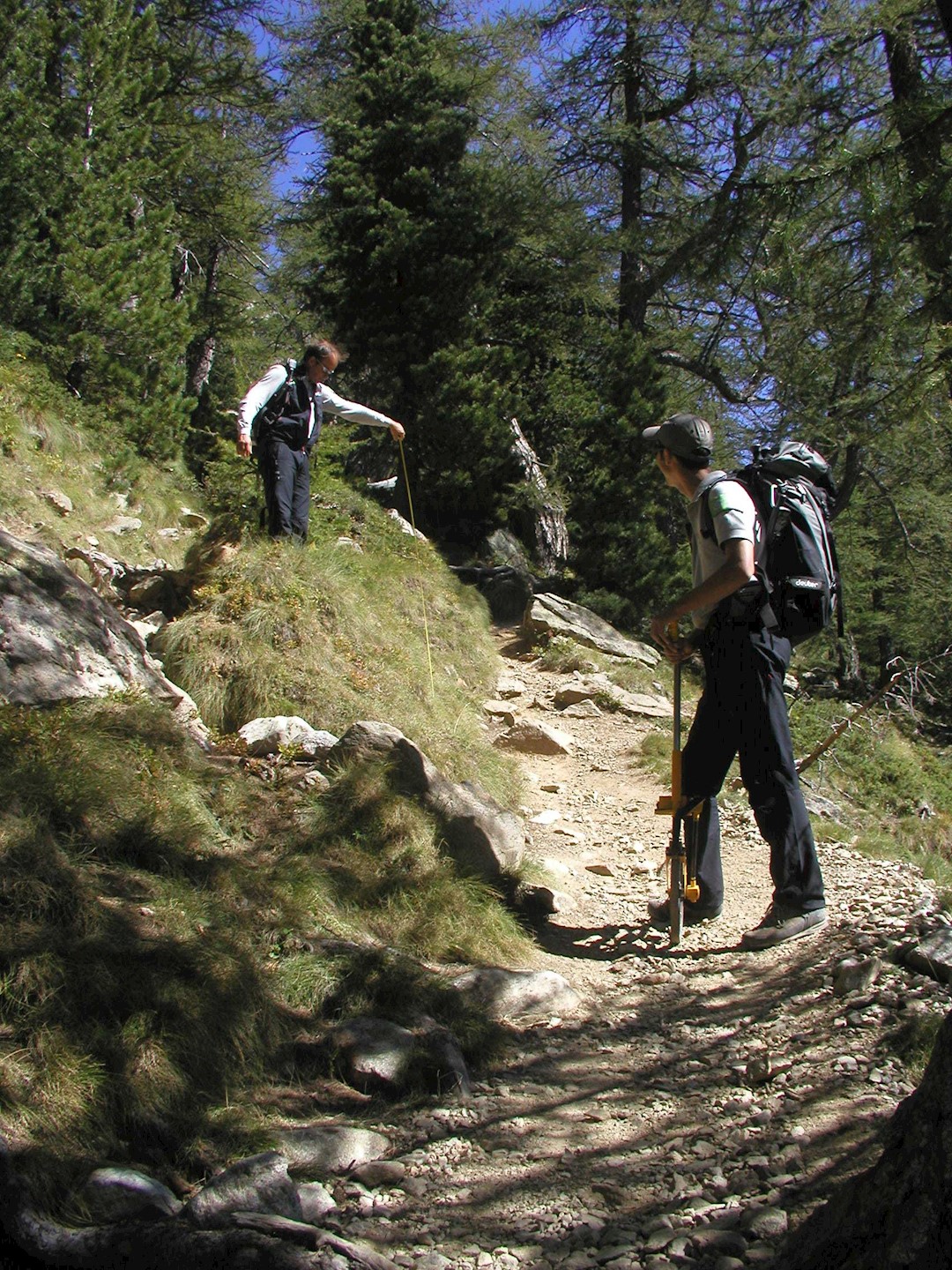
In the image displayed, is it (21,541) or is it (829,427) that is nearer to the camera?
(21,541)

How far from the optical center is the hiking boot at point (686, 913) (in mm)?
4590

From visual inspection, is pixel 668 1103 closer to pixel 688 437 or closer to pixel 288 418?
pixel 688 437

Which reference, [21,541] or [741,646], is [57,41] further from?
[741,646]

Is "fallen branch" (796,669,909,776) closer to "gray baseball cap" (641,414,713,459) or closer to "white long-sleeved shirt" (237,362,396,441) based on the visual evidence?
"gray baseball cap" (641,414,713,459)

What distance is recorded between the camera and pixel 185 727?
5027 millimetres

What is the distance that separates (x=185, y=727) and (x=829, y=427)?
406 inches

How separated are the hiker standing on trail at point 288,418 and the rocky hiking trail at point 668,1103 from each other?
147 inches

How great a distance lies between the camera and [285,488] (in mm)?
7547

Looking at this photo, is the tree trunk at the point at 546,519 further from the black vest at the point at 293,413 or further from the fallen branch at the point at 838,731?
the black vest at the point at 293,413

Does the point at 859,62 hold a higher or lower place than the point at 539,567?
higher

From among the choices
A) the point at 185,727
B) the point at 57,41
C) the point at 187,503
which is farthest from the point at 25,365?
the point at 185,727

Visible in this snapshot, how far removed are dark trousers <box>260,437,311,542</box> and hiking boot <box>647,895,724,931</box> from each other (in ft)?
13.2

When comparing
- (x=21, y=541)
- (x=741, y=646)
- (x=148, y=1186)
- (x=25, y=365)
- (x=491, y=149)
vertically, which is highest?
(x=491, y=149)

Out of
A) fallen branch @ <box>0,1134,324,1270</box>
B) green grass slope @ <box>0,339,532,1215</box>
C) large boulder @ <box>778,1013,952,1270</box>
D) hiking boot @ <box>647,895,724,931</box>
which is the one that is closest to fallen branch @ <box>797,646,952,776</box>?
hiking boot @ <box>647,895,724,931</box>
